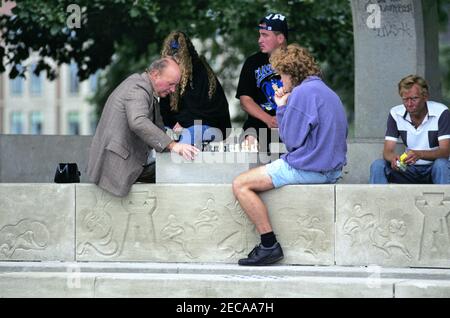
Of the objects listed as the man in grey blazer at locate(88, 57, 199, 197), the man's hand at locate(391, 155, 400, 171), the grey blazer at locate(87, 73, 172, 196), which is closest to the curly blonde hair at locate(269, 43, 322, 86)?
the man in grey blazer at locate(88, 57, 199, 197)

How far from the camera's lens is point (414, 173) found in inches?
406

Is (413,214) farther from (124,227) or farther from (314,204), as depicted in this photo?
(124,227)

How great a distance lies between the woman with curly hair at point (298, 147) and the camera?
912 centimetres

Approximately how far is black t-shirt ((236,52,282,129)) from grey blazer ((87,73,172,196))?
54.6 inches

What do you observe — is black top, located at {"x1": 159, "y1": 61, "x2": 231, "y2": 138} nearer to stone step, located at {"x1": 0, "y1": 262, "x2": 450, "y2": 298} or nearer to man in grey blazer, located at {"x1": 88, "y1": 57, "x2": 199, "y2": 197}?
man in grey blazer, located at {"x1": 88, "y1": 57, "x2": 199, "y2": 197}

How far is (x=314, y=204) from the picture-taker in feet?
30.3

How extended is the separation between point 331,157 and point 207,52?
772 inches

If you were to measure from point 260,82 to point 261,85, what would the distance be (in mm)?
36

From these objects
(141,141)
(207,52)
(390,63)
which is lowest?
(141,141)

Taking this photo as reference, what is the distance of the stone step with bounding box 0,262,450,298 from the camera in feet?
28.4

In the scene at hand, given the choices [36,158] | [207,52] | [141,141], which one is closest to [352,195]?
[141,141]

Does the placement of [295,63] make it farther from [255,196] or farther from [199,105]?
[199,105]
